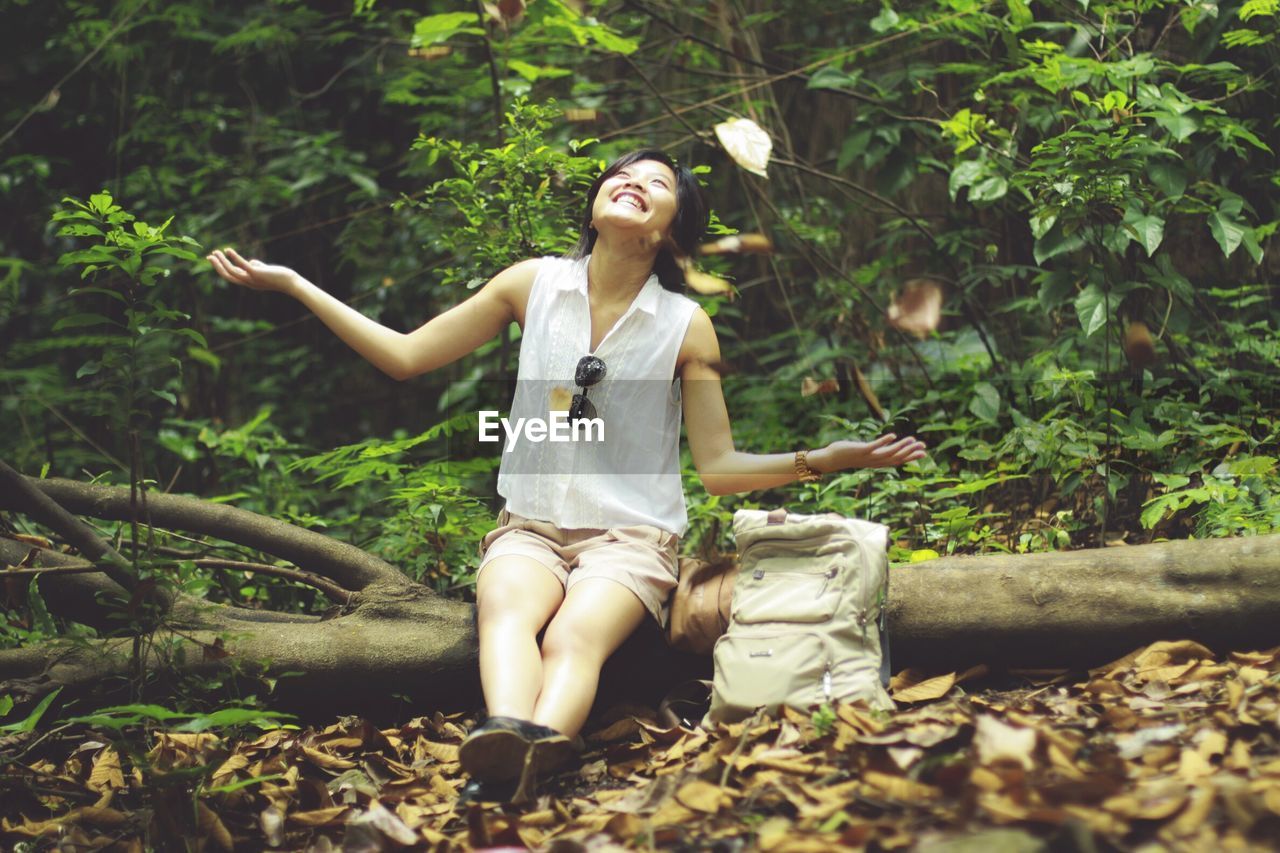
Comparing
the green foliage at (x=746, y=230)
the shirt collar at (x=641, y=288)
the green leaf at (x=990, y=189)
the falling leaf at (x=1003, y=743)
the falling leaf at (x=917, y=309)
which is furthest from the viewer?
the falling leaf at (x=917, y=309)

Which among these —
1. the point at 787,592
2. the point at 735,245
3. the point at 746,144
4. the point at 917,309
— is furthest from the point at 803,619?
the point at 917,309

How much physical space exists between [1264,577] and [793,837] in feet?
5.31

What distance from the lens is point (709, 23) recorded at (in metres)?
5.37

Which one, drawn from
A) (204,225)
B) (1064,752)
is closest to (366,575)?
(1064,752)

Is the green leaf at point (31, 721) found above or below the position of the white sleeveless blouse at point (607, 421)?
below

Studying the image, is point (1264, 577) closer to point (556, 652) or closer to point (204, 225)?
point (556, 652)

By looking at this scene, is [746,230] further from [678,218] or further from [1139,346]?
[678,218]

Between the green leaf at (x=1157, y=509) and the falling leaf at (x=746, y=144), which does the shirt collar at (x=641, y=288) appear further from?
the green leaf at (x=1157, y=509)

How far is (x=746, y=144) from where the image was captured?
3.83 metres

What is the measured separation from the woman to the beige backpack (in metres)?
0.20

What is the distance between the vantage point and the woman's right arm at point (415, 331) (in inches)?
120

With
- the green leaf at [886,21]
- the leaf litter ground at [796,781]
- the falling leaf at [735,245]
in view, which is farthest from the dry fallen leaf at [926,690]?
the green leaf at [886,21]

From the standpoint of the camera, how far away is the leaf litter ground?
1.77 m

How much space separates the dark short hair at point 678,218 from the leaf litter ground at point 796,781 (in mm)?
1276
